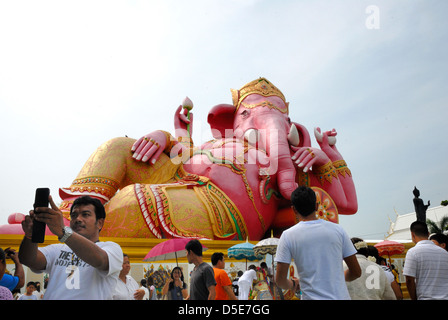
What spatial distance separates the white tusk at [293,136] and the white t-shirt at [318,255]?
5884mm

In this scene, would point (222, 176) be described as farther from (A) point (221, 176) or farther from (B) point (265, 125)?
(B) point (265, 125)

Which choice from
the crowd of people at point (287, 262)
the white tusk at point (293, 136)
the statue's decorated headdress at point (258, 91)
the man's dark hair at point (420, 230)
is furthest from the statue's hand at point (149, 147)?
the man's dark hair at point (420, 230)

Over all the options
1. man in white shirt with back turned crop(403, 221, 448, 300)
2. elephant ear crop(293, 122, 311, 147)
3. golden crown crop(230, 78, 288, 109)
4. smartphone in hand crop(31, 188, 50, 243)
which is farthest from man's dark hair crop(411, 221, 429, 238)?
golden crown crop(230, 78, 288, 109)

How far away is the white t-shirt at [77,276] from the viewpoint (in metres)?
1.87

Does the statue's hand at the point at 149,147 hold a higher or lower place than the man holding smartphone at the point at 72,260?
higher

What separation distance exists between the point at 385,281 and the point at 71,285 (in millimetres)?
2146

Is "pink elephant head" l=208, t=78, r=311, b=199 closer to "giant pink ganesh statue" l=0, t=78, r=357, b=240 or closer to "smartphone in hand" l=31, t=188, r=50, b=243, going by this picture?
"giant pink ganesh statue" l=0, t=78, r=357, b=240

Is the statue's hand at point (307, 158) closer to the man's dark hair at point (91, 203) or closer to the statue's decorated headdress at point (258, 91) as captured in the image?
the statue's decorated headdress at point (258, 91)

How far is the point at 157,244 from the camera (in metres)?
5.46

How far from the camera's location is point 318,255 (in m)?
2.14

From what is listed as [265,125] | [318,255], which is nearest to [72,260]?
[318,255]

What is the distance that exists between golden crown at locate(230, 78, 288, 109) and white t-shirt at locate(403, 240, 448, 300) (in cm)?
620

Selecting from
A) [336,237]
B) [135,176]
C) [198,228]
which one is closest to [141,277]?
[198,228]

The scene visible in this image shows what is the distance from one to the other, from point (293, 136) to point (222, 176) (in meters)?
1.92
